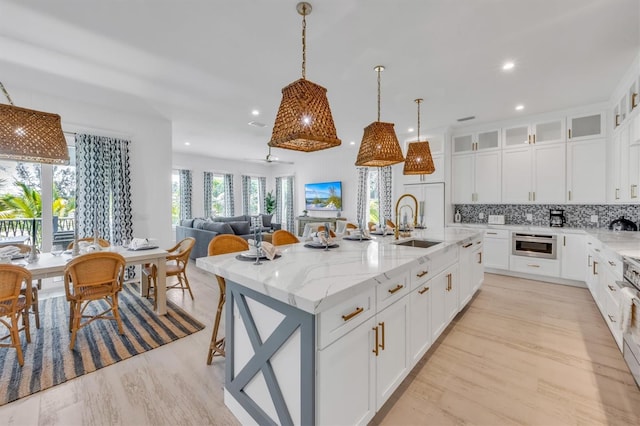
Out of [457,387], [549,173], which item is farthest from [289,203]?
[457,387]

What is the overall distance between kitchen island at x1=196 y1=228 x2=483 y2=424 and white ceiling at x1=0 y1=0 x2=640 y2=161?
1.91 meters

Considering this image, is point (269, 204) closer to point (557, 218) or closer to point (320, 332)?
point (557, 218)

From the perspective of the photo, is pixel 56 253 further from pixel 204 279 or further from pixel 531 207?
pixel 531 207

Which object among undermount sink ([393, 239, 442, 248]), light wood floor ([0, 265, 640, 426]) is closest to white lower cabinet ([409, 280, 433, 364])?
light wood floor ([0, 265, 640, 426])

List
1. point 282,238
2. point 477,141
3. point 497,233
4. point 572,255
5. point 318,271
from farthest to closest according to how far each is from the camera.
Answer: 1. point 477,141
2. point 497,233
3. point 572,255
4. point 282,238
5. point 318,271

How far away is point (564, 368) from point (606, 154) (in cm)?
370

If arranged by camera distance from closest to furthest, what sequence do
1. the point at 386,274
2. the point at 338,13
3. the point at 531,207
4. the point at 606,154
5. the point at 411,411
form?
the point at 386,274, the point at 411,411, the point at 338,13, the point at 606,154, the point at 531,207

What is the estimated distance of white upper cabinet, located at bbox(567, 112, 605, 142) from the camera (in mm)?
4152

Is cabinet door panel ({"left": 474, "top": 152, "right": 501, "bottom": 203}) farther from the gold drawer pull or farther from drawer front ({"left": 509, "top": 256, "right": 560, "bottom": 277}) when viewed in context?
the gold drawer pull

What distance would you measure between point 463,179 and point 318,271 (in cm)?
490

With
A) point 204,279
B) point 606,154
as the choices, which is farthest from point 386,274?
point 606,154

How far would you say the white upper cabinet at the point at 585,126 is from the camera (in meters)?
4.15

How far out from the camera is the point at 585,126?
427 centimetres

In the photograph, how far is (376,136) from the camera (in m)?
2.73
